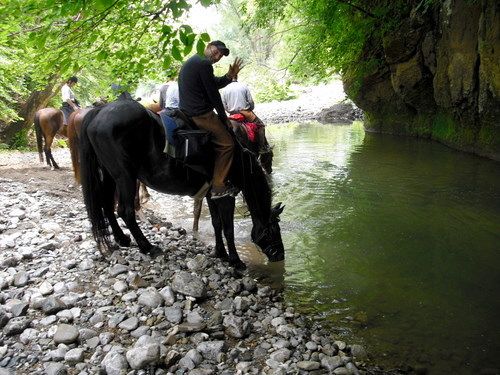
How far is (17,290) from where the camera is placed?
3584 millimetres

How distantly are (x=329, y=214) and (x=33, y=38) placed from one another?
5.29 metres

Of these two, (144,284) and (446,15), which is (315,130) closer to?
(446,15)

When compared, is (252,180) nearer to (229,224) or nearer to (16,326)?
(229,224)

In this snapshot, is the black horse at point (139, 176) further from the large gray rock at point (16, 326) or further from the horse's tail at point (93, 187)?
the large gray rock at point (16, 326)

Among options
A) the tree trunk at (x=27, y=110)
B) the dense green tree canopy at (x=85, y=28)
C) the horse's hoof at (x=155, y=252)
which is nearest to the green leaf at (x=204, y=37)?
the dense green tree canopy at (x=85, y=28)

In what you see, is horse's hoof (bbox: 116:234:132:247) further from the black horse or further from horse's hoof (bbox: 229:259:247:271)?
horse's hoof (bbox: 229:259:247:271)

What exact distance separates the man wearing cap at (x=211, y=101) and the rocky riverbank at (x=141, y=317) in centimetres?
122

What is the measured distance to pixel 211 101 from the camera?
439 centimetres

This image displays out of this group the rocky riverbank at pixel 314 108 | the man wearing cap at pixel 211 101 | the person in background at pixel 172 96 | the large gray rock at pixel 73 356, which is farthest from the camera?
the rocky riverbank at pixel 314 108

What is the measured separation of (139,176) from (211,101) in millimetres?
1312

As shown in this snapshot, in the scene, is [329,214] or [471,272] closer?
[471,272]

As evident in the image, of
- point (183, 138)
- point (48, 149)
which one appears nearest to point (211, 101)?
point (183, 138)

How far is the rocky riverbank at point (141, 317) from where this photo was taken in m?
2.77

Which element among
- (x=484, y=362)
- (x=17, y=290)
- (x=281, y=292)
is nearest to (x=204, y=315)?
(x=281, y=292)
